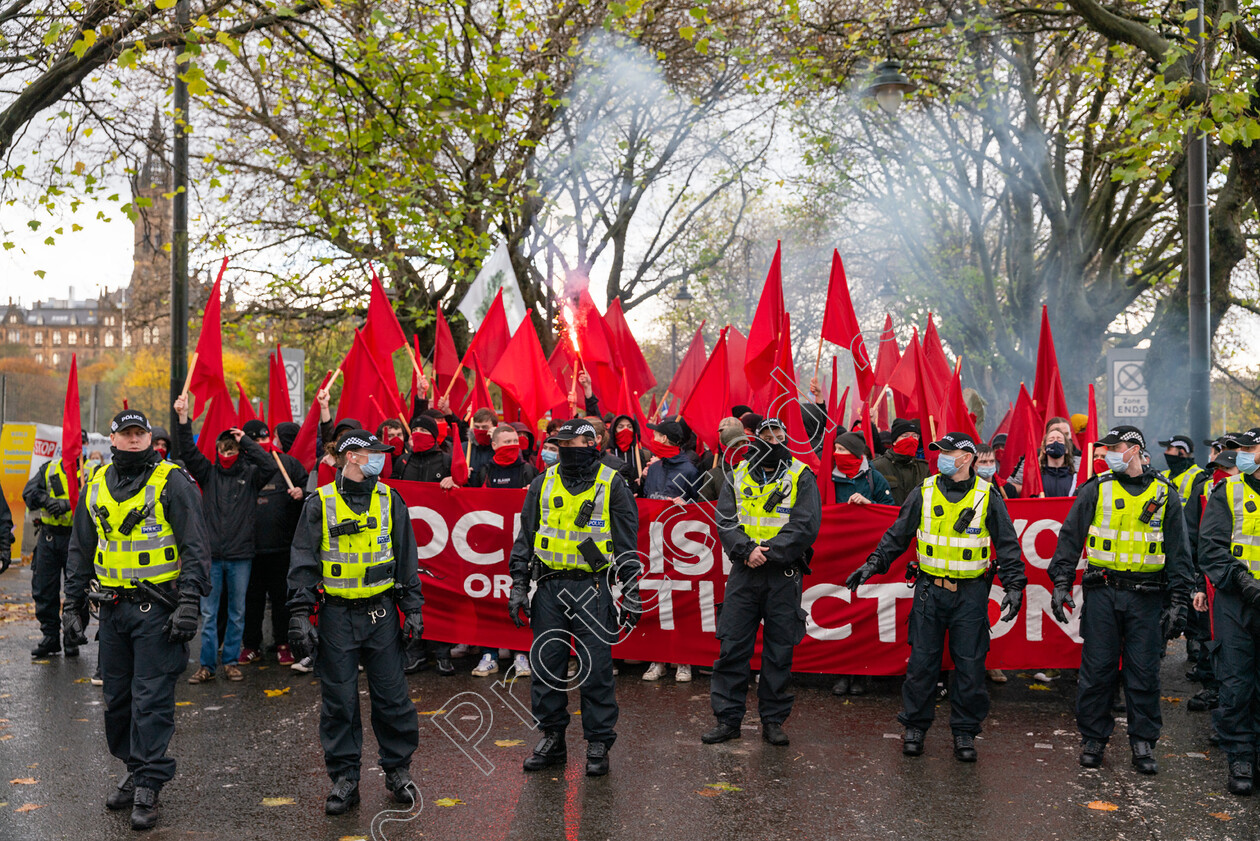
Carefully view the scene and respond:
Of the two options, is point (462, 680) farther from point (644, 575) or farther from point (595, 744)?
point (595, 744)

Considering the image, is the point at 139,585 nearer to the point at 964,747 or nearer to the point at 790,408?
the point at 964,747

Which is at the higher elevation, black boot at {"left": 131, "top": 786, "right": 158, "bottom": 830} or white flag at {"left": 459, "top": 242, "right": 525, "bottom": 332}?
white flag at {"left": 459, "top": 242, "right": 525, "bottom": 332}

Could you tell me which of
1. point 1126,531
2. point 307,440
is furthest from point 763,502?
point 307,440

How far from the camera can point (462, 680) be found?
8289 mm

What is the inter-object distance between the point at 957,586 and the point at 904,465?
7.58 ft

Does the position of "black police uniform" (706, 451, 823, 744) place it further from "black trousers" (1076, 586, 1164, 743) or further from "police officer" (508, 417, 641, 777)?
"black trousers" (1076, 586, 1164, 743)

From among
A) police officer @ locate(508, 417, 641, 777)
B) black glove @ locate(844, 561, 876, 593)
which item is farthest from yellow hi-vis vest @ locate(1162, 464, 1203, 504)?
police officer @ locate(508, 417, 641, 777)

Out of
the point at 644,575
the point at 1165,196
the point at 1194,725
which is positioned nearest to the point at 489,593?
the point at 644,575

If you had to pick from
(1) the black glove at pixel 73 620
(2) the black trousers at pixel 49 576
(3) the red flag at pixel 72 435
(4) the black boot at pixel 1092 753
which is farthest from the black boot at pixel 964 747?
(3) the red flag at pixel 72 435

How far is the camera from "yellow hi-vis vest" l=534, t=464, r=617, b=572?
20.1 ft

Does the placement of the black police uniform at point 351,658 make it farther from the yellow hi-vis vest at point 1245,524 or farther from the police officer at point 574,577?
the yellow hi-vis vest at point 1245,524

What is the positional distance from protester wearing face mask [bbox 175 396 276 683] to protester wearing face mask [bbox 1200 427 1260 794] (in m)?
6.70

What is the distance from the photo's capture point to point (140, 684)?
17.8 feet

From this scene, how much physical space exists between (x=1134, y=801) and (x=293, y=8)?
8809 millimetres
